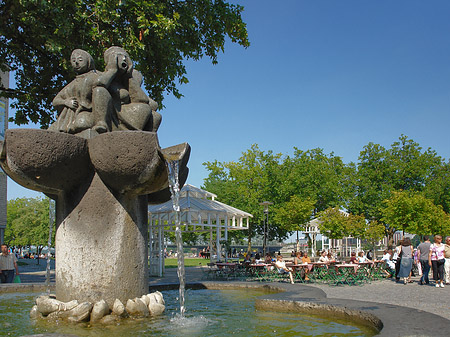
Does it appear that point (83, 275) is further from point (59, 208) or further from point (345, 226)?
point (345, 226)

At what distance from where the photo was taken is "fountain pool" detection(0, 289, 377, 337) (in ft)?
16.9

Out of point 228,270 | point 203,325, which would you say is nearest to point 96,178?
point 203,325

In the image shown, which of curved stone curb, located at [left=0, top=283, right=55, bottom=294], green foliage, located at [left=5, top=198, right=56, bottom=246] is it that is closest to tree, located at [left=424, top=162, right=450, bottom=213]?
curved stone curb, located at [left=0, top=283, right=55, bottom=294]

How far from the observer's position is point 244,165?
45.2 metres

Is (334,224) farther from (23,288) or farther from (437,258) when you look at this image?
(23,288)

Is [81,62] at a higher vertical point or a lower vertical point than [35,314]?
higher

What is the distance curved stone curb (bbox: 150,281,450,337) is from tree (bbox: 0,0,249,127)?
8136 mm

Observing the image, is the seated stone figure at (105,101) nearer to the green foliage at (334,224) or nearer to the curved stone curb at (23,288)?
the curved stone curb at (23,288)

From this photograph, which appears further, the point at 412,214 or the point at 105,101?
the point at 412,214

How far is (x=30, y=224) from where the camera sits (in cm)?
6681

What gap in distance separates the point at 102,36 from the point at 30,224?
61635 mm

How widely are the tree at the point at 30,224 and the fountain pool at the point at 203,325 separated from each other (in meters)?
60.0

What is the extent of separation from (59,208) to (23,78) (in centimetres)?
1006

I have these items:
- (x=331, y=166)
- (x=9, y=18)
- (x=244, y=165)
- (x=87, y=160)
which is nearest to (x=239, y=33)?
(x=9, y=18)
